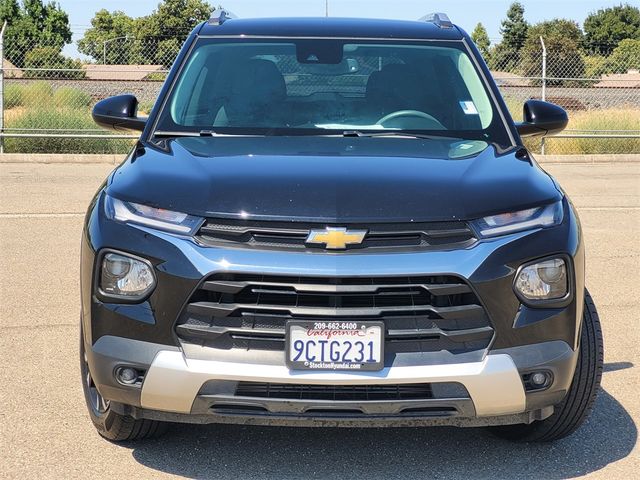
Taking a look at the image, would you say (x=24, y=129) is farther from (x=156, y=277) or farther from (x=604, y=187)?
(x=156, y=277)

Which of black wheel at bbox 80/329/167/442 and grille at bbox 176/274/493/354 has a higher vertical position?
grille at bbox 176/274/493/354

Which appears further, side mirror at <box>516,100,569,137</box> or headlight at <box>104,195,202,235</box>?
side mirror at <box>516,100,569,137</box>

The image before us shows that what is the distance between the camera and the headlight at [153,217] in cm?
356

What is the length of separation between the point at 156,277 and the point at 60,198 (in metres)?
8.79

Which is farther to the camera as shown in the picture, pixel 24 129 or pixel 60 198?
pixel 24 129

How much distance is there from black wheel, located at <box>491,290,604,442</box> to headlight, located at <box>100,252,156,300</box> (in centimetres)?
164

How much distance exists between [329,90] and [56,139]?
13320 mm

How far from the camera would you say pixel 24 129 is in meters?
17.0

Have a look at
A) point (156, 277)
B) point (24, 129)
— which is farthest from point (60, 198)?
point (156, 277)

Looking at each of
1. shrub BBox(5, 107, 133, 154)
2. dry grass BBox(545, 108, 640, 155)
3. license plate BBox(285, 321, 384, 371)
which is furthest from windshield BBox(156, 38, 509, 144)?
dry grass BBox(545, 108, 640, 155)

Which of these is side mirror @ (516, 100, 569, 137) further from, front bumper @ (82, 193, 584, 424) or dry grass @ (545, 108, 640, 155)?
dry grass @ (545, 108, 640, 155)

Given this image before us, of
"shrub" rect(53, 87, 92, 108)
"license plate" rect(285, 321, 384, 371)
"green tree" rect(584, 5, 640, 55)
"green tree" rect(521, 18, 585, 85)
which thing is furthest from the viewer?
"green tree" rect(584, 5, 640, 55)

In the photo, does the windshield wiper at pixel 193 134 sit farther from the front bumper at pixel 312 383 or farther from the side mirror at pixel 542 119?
the side mirror at pixel 542 119

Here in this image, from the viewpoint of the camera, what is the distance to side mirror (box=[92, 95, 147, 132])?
514 centimetres
